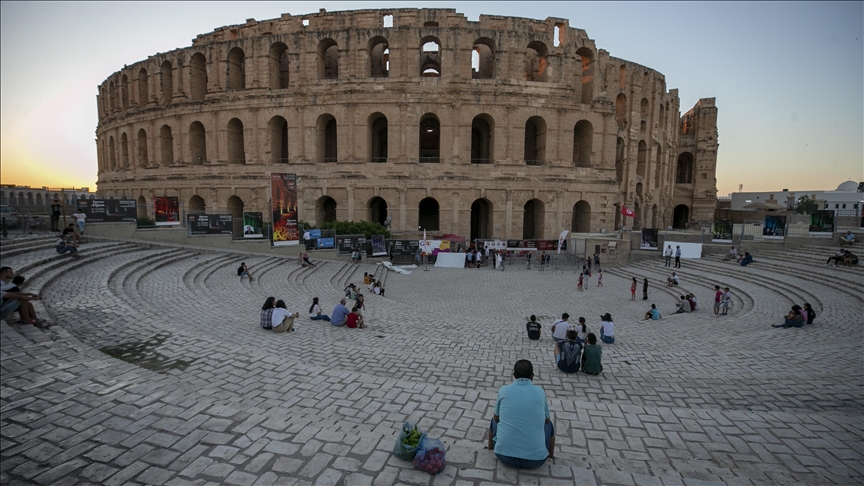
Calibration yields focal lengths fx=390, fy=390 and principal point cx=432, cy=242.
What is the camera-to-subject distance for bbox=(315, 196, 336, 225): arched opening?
105ft

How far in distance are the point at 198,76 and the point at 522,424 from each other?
4155 cm

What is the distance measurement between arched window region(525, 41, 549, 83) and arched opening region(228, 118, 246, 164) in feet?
83.1

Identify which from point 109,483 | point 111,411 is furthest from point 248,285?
point 109,483

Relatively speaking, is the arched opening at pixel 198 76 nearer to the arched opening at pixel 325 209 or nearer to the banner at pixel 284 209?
the arched opening at pixel 325 209

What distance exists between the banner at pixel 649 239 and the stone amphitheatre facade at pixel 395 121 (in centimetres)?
665

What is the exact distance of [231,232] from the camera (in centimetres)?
2220

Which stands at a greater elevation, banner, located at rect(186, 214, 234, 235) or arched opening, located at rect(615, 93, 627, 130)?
arched opening, located at rect(615, 93, 627, 130)

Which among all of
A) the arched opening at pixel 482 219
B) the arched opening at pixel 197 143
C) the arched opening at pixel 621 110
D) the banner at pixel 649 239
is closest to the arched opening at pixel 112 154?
the arched opening at pixel 197 143

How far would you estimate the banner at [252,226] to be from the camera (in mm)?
23062

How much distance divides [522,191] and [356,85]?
15485 millimetres

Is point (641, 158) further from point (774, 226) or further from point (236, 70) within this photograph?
point (236, 70)

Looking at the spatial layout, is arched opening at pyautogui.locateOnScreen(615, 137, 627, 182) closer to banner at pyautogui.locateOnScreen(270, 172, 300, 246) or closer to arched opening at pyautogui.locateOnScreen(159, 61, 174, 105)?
banner at pyautogui.locateOnScreen(270, 172, 300, 246)

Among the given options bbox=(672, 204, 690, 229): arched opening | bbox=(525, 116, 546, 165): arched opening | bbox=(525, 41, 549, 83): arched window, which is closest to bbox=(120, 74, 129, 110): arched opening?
bbox=(525, 41, 549, 83): arched window

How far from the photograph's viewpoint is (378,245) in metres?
25.8
